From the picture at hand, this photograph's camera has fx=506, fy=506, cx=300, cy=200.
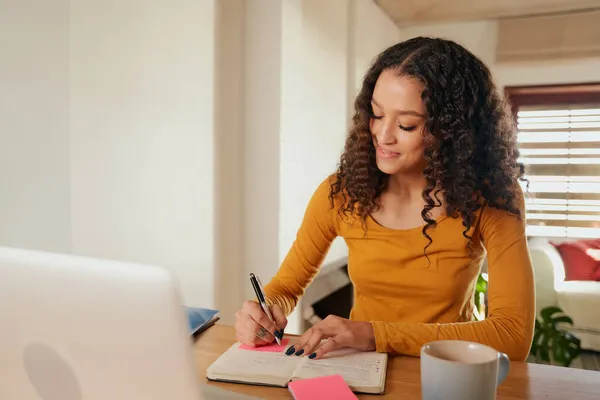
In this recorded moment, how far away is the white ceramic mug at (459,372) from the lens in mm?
556

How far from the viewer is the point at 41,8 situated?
1.88 meters

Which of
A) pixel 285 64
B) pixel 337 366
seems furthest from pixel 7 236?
pixel 337 366

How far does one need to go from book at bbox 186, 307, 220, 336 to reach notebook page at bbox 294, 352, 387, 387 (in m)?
0.27

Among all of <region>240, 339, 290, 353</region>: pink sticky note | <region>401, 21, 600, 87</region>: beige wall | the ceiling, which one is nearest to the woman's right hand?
<region>240, 339, 290, 353</region>: pink sticky note

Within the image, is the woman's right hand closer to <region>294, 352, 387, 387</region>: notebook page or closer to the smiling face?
<region>294, 352, 387, 387</region>: notebook page

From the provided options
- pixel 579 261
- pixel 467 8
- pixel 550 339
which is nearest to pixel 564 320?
pixel 550 339

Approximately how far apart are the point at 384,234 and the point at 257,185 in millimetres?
950

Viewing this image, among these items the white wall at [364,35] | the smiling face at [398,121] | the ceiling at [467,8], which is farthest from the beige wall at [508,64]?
the smiling face at [398,121]

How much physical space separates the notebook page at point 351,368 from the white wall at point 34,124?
146 centimetres

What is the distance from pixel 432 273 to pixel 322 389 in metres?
0.52

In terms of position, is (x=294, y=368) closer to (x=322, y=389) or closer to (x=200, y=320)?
(x=322, y=389)

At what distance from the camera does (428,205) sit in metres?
1.16

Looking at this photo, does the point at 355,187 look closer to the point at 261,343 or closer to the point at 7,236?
the point at 261,343

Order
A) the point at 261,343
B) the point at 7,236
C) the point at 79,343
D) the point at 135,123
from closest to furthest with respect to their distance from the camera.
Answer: the point at 79,343 < the point at 261,343 < the point at 7,236 < the point at 135,123
